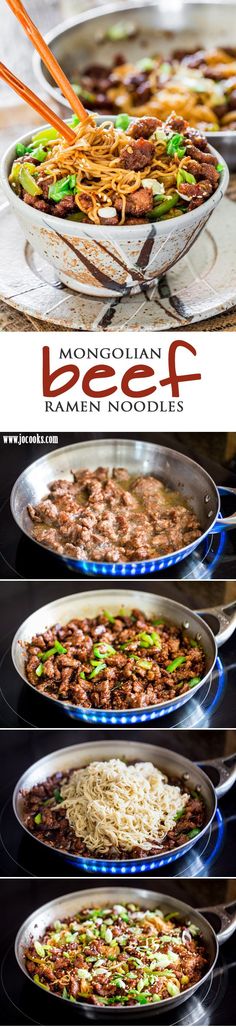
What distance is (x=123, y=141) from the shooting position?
162 centimetres

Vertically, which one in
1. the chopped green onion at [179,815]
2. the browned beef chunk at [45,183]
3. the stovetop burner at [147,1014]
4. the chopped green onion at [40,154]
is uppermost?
the chopped green onion at [40,154]

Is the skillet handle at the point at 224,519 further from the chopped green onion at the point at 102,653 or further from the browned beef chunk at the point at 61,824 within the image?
the browned beef chunk at the point at 61,824

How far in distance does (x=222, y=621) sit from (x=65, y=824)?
0.54 m

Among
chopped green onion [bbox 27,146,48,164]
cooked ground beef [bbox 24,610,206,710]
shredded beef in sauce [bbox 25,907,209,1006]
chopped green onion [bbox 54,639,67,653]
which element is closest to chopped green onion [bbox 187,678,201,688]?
cooked ground beef [bbox 24,610,206,710]

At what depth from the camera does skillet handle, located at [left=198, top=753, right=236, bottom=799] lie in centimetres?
198

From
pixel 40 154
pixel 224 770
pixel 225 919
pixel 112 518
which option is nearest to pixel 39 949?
pixel 225 919

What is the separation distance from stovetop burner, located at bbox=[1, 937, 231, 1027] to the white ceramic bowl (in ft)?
4.45

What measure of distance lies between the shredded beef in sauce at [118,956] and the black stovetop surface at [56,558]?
817mm

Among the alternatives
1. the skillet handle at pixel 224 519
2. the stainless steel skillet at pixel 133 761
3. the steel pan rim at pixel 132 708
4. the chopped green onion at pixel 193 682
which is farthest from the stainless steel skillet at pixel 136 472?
the stainless steel skillet at pixel 133 761

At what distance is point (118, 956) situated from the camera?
2.05 meters

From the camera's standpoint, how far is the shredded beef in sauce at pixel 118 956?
6.52 feet

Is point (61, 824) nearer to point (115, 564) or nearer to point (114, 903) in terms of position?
point (114, 903)

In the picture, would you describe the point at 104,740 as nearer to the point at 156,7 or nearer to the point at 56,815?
the point at 56,815

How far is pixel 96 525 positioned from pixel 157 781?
62 cm
